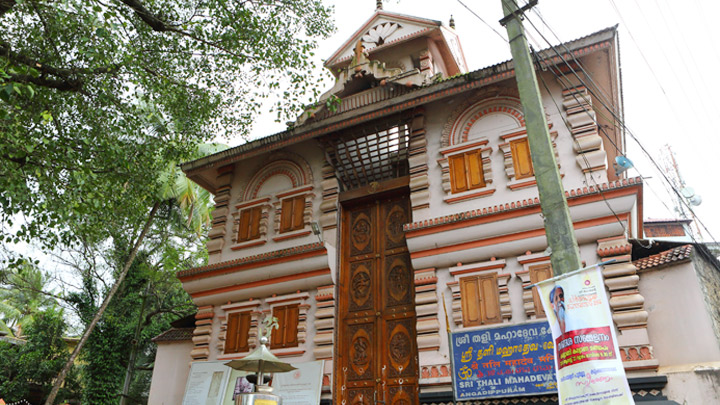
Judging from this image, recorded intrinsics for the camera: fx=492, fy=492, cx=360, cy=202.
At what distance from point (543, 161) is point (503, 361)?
4.48 meters

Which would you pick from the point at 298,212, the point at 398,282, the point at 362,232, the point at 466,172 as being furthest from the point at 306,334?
the point at 466,172

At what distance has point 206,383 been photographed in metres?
11.0

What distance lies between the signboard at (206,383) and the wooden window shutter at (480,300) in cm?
538

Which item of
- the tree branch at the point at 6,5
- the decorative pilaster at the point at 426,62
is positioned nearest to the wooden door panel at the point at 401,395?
the decorative pilaster at the point at 426,62

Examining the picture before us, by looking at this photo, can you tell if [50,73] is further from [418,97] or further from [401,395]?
[401,395]

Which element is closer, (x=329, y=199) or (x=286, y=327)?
(x=286, y=327)

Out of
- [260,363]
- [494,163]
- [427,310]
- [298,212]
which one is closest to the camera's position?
[260,363]

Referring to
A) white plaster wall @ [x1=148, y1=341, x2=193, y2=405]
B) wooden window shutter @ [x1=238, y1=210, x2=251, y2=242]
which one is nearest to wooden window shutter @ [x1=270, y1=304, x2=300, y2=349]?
wooden window shutter @ [x1=238, y1=210, x2=251, y2=242]

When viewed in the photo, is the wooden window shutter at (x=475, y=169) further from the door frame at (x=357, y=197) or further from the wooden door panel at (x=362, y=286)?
the wooden door panel at (x=362, y=286)

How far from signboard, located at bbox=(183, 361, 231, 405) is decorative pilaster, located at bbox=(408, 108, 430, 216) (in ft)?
18.1

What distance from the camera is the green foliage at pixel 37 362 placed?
2011 centimetres

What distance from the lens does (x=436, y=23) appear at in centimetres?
1456

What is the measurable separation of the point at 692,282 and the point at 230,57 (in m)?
9.79

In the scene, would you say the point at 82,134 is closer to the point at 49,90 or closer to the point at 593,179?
the point at 49,90
